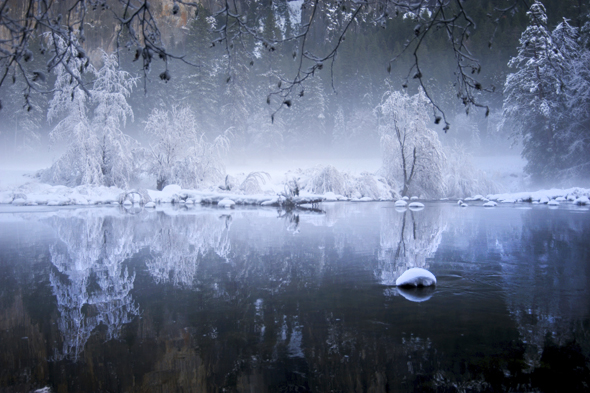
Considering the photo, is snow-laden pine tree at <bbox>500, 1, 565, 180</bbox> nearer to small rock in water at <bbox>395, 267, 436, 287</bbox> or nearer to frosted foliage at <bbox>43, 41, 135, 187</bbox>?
small rock in water at <bbox>395, 267, 436, 287</bbox>

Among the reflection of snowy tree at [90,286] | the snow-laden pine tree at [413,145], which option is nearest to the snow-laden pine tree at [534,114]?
the snow-laden pine tree at [413,145]

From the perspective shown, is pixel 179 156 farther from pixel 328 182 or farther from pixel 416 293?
pixel 416 293

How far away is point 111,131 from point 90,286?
20220 mm

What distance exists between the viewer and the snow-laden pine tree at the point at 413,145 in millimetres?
22984

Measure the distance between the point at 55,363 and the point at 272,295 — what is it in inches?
74.9

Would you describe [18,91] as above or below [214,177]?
above

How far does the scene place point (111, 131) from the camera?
21.7 meters

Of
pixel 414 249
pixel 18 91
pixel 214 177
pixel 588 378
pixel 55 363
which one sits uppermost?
pixel 18 91

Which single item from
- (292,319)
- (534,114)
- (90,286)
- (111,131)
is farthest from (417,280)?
(534,114)

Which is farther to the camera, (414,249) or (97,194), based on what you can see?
(97,194)

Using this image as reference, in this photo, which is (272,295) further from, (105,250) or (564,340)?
(105,250)

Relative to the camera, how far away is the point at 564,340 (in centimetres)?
259

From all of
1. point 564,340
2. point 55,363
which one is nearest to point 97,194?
point 55,363

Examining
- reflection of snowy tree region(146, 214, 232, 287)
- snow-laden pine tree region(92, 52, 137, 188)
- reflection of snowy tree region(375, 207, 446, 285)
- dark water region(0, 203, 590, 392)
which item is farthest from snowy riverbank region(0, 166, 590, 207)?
dark water region(0, 203, 590, 392)
